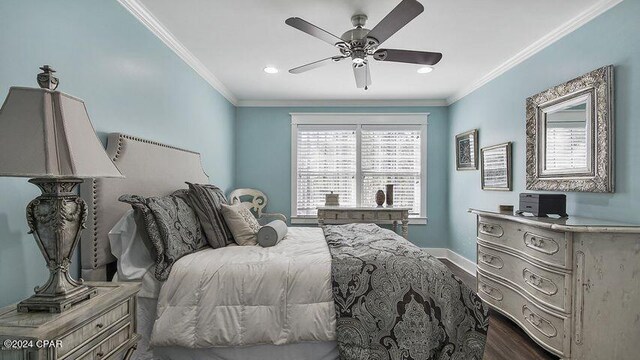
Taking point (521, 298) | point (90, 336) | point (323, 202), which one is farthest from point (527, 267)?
point (323, 202)

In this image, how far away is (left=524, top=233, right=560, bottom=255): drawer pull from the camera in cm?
202

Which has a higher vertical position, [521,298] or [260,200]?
[260,200]

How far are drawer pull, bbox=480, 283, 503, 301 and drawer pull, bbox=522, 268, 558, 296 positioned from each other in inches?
16.2

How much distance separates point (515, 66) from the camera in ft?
10.6

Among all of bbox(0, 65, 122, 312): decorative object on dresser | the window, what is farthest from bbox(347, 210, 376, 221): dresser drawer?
bbox(0, 65, 122, 312): decorative object on dresser

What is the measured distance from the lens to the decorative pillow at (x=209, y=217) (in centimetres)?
228

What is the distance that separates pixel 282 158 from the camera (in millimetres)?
4930

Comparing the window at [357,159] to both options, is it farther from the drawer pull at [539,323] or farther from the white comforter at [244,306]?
the white comforter at [244,306]

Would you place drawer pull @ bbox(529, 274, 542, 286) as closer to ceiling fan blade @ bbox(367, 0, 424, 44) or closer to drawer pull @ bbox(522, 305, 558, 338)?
drawer pull @ bbox(522, 305, 558, 338)

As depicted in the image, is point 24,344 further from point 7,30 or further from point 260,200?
point 260,200

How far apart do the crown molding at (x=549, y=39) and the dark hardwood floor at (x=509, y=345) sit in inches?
99.9

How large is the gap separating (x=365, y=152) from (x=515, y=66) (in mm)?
2300

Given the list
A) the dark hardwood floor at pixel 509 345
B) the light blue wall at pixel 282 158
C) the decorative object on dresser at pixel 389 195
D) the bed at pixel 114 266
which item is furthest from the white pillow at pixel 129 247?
the decorative object on dresser at pixel 389 195

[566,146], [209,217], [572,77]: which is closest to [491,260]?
[566,146]
